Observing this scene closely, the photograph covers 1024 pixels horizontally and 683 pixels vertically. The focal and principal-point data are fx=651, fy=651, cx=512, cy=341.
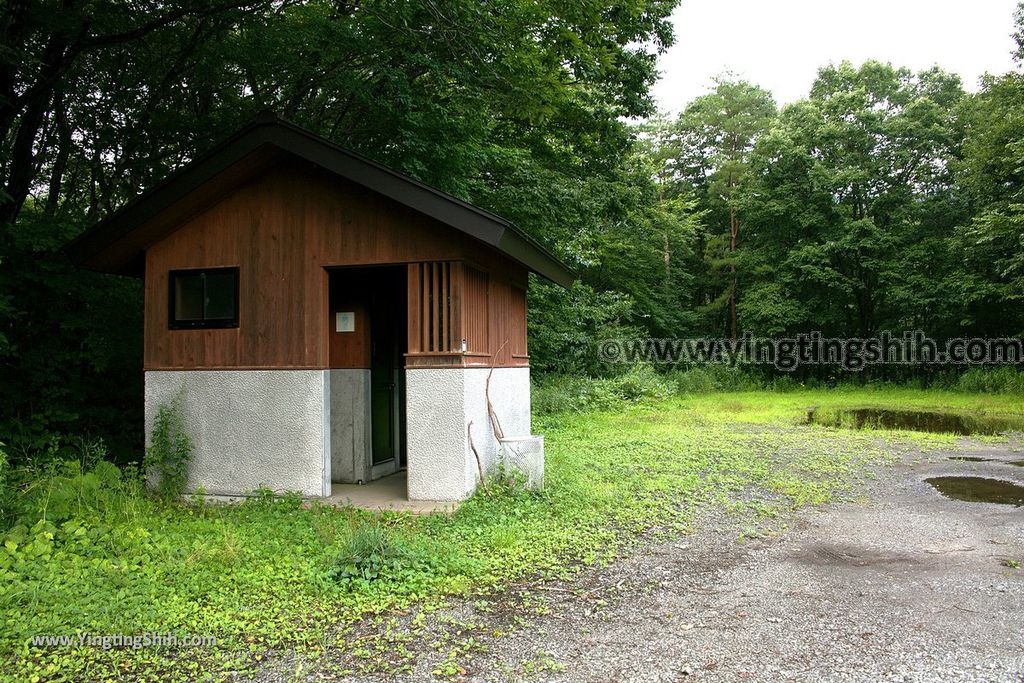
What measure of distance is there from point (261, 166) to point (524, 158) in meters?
7.27

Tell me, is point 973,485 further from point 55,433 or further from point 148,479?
point 55,433

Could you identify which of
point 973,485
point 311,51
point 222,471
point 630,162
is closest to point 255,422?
point 222,471

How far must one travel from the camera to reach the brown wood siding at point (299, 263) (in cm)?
679

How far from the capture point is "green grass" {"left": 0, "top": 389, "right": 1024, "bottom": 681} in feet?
12.4

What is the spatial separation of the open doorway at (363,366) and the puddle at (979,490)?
22.2 ft

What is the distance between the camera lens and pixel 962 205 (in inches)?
879

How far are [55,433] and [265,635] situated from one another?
6.37 meters

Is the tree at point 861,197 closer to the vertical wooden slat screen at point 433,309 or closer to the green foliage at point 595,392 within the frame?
the green foliage at point 595,392

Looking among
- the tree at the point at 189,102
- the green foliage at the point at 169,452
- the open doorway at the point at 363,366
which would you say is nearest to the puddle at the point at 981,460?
the tree at the point at 189,102

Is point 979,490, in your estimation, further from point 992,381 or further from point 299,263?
point 992,381

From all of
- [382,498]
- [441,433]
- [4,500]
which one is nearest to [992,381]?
[441,433]

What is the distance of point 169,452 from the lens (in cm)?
718

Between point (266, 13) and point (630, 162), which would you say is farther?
point (630, 162)

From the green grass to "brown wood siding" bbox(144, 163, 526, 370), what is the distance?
5.22ft
